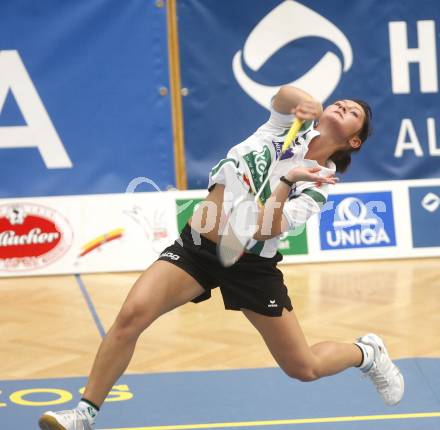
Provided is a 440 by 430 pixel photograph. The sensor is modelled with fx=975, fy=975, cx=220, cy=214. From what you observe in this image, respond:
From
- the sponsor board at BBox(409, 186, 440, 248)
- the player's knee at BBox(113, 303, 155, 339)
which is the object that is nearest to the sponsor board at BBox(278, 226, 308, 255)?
the sponsor board at BBox(409, 186, 440, 248)

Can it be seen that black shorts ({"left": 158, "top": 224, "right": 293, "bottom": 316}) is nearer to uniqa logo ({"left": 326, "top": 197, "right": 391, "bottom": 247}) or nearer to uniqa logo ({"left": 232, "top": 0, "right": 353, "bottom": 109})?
uniqa logo ({"left": 326, "top": 197, "right": 391, "bottom": 247})

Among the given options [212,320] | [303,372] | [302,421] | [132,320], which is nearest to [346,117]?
[303,372]

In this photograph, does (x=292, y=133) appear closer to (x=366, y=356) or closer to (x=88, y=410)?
(x=366, y=356)

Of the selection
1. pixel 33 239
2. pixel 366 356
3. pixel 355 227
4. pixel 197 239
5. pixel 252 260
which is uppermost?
pixel 197 239

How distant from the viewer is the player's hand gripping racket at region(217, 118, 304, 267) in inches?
159

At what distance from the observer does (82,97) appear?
28.2 ft

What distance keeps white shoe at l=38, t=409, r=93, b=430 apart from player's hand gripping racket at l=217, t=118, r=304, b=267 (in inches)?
35.2

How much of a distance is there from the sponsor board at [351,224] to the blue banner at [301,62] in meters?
0.33

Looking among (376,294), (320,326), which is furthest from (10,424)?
(376,294)

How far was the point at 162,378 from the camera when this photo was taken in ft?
18.5

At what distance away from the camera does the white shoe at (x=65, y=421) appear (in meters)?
4.09

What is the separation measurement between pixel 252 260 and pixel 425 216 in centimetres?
475

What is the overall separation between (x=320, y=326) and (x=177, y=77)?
A: 9.89 feet

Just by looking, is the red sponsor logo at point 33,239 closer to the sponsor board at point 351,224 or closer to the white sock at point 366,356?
the sponsor board at point 351,224
